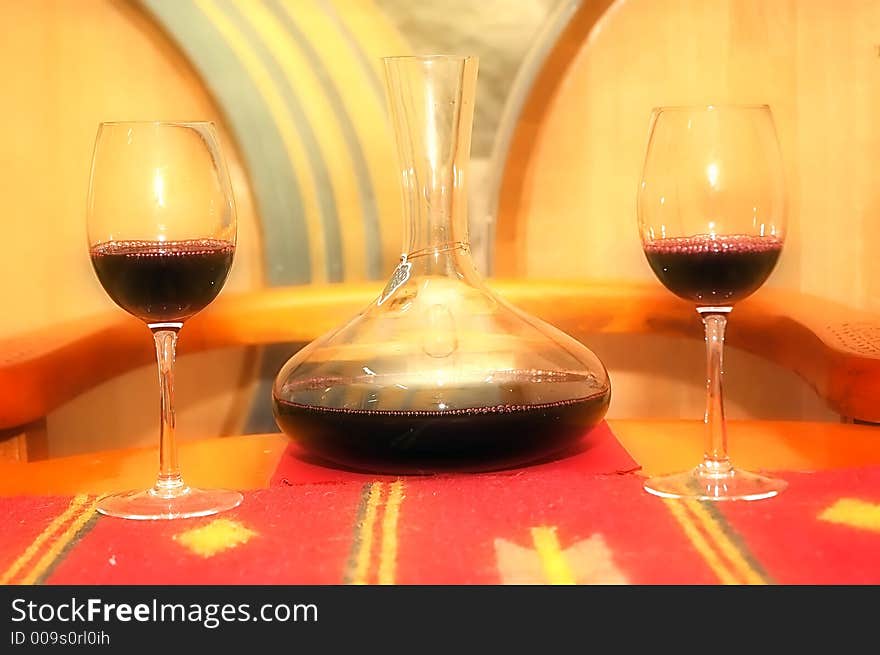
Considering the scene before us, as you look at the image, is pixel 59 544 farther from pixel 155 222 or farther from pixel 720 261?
pixel 720 261

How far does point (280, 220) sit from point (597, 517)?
0.83m

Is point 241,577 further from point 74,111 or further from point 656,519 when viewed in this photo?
point 74,111

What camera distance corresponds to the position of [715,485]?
0.80 metres

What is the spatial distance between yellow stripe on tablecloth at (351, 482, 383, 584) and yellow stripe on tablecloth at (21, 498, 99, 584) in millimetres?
173

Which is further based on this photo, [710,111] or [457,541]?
[710,111]

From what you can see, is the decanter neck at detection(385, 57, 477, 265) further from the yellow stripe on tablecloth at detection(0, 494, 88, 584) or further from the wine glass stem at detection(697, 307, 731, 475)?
the yellow stripe on tablecloth at detection(0, 494, 88, 584)

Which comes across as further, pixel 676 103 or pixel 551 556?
pixel 676 103

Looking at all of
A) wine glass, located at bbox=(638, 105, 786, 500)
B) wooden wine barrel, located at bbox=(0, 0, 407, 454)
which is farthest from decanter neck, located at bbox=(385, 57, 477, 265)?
wooden wine barrel, located at bbox=(0, 0, 407, 454)

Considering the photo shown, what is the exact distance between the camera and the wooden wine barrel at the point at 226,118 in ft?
4.70

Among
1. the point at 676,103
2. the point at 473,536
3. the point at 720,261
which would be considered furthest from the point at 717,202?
the point at 676,103

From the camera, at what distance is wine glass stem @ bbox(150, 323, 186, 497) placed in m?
0.82

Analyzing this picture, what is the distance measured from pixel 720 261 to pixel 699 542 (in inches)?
8.7

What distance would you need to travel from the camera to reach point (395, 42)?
146 centimetres
